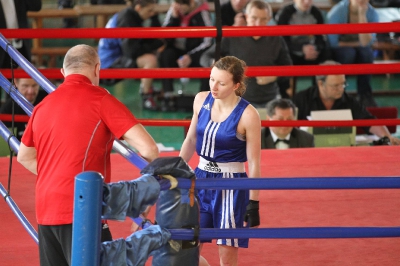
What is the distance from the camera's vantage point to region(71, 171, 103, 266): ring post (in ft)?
7.40

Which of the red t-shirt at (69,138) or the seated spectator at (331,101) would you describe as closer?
the red t-shirt at (69,138)

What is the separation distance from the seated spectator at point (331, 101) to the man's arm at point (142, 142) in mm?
4200

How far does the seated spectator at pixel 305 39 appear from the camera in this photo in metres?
8.75

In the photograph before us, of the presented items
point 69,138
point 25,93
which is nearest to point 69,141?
point 69,138

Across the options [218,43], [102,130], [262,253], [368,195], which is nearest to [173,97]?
[218,43]

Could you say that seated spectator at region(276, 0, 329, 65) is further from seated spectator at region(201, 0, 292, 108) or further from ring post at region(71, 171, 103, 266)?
ring post at region(71, 171, 103, 266)

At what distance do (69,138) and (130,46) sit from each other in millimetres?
6575

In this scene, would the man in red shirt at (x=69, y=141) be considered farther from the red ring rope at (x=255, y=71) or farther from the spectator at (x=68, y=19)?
the spectator at (x=68, y=19)

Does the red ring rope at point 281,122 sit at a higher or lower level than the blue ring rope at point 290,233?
lower

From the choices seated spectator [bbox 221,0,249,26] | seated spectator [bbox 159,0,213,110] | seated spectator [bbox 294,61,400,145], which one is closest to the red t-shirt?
seated spectator [bbox 294,61,400,145]

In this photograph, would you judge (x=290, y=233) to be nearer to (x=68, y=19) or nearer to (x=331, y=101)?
(x=331, y=101)

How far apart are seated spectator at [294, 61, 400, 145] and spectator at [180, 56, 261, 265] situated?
340 cm

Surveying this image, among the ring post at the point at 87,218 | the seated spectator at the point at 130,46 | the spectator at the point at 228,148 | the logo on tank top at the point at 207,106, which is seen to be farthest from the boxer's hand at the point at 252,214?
the seated spectator at the point at 130,46

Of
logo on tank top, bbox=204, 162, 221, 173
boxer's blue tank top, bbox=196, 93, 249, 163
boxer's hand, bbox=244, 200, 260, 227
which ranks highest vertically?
boxer's blue tank top, bbox=196, 93, 249, 163
